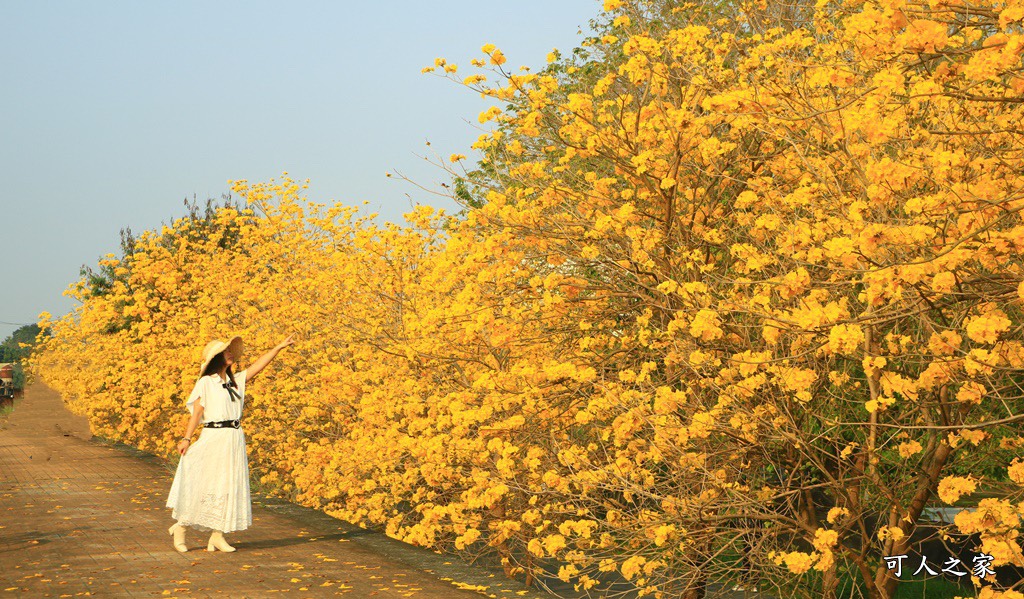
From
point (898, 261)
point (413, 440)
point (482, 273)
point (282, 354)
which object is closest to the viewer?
point (898, 261)

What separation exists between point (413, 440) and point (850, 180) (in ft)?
11.2

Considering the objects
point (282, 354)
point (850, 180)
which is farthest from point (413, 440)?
point (282, 354)

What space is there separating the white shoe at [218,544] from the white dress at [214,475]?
0.12 m

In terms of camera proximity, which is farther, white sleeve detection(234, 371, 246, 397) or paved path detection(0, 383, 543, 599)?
white sleeve detection(234, 371, 246, 397)

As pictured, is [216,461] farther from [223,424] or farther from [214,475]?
[223,424]

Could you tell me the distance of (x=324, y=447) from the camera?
1104 cm

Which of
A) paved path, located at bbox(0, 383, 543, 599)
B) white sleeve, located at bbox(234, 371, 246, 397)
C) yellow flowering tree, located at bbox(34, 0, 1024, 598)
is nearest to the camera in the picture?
yellow flowering tree, located at bbox(34, 0, 1024, 598)

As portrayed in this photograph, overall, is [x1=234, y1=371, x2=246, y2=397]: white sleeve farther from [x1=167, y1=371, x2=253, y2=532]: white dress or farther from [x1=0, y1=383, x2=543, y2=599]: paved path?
[x1=0, y1=383, x2=543, y2=599]: paved path

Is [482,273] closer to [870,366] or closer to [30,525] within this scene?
[870,366]

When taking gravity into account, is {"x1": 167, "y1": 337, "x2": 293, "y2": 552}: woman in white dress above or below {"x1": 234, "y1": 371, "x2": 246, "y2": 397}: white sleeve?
below

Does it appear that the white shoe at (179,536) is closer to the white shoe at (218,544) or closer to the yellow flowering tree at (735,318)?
the white shoe at (218,544)

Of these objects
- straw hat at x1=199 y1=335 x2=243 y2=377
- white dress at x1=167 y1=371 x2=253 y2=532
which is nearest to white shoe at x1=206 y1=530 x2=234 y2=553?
white dress at x1=167 y1=371 x2=253 y2=532

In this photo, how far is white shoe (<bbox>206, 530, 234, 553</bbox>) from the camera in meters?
8.45

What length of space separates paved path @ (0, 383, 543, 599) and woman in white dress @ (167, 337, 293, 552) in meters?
0.24
